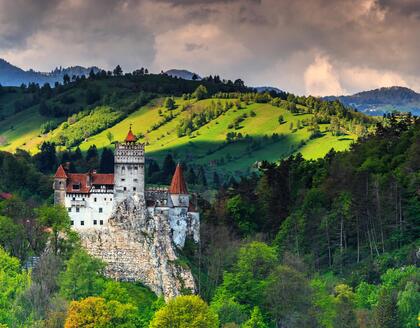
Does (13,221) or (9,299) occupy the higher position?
(13,221)

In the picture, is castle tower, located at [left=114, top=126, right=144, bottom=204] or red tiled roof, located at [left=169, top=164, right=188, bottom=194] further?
red tiled roof, located at [left=169, top=164, right=188, bottom=194]

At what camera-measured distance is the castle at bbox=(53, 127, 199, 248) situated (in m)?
121

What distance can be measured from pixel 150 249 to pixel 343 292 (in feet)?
82.7

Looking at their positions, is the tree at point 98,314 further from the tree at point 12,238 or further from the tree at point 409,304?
the tree at point 409,304

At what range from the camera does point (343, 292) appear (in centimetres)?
11038

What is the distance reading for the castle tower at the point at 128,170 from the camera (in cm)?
12169

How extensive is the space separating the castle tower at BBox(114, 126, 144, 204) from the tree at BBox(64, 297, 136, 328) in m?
19.7

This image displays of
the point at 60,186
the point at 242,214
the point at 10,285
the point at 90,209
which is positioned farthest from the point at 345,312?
the point at 242,214

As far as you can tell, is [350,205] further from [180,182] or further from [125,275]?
[125,275]

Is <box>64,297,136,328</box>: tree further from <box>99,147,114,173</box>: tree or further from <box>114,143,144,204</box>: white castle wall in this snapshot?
<box>99,147,114,173</box>: tree

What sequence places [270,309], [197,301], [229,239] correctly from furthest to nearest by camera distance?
[229,239] < [270,309] < [197,301]

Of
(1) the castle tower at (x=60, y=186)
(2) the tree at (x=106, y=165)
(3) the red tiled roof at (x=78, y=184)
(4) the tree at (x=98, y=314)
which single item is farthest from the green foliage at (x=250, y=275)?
(2) the tree at (x=106, y=165)

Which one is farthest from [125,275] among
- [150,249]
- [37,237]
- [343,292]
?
[343,292]

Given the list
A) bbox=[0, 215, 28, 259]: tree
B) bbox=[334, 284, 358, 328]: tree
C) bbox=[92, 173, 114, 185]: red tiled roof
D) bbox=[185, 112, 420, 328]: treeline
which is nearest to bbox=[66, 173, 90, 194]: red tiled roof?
bbox=[92, 173, 114, 185]: red tiled roof
